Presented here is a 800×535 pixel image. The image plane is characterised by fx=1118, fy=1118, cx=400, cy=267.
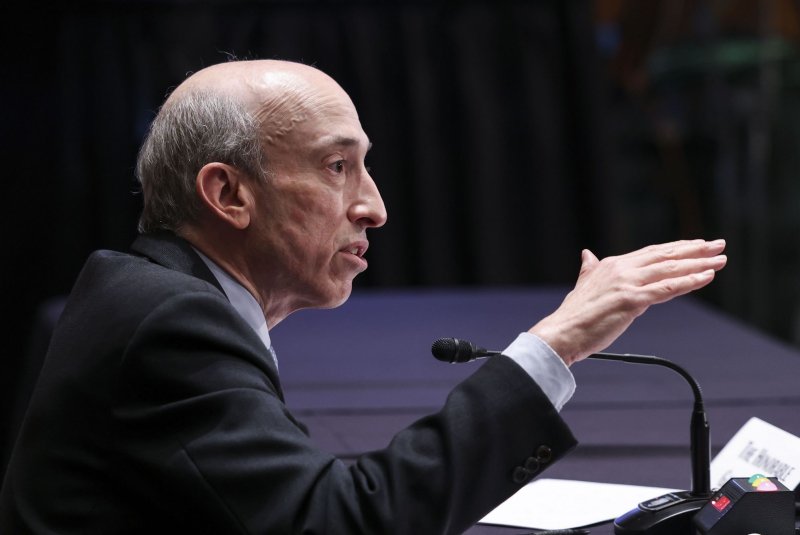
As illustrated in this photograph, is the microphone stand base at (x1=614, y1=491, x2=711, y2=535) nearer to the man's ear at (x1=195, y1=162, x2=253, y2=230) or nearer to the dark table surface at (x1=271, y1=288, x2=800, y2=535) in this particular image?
the dark table surface at (x1=271, y1=288, x2=800, y2=535)

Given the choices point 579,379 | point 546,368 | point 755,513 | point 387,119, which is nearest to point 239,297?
point 546,368

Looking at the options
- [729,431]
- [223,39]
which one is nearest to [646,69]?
[223,39]

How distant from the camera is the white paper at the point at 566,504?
1278mm

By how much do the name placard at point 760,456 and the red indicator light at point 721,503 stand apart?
6.2 inches

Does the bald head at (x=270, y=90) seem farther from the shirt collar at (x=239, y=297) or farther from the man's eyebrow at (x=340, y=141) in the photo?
the shirt collar at (x=239, y=297)

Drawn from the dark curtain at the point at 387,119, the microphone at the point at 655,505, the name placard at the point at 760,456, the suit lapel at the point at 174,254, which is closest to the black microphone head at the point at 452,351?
the microphone at the point at 655,505

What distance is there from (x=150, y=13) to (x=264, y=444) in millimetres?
3814

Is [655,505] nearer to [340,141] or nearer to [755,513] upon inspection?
[755,513]

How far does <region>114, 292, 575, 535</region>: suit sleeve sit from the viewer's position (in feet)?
3.20

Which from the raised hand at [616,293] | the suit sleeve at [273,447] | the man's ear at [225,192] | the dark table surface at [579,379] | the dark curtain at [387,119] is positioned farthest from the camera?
the dark curtain at [387,119]

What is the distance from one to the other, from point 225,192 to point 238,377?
0.27 metres

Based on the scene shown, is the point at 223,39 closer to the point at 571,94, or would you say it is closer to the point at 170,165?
the point at 571,94

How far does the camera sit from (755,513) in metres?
1.09

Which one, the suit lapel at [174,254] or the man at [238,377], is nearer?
the man at [238,377]
